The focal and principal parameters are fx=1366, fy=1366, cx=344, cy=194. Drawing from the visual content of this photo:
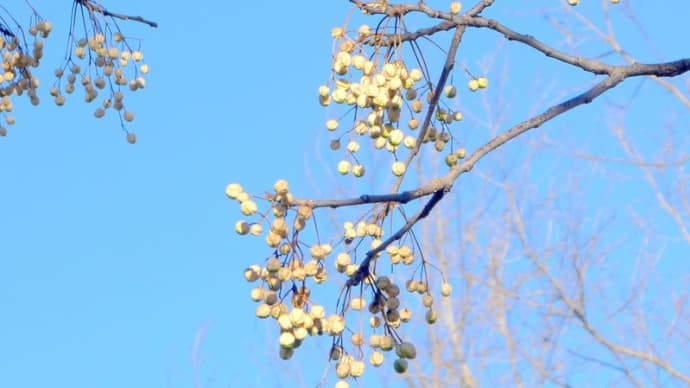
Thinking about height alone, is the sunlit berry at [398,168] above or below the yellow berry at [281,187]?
above

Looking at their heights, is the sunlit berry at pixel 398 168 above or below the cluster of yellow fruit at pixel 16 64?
below

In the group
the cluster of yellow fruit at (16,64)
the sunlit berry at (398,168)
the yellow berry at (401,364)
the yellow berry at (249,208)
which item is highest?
the cluster of yellow fruit at (16,64)

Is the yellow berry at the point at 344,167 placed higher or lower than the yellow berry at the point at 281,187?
higher

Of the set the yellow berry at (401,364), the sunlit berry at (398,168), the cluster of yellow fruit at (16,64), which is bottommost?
the yellow berry at (401,364)

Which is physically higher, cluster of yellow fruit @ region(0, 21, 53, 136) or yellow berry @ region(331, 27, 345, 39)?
cluster of yellow fruit @ region(0, 21, 53, 136)

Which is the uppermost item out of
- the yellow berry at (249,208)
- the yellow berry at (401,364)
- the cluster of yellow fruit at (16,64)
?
the cluster of yellow fruit at (16,64)

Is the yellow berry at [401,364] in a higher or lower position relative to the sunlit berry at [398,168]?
lower

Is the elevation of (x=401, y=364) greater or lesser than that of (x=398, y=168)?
lesser

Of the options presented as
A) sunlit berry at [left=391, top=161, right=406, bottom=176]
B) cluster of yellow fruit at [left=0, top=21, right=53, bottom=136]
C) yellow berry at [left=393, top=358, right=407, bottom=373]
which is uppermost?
cluster of yellow fruit at [left=0, top=21, right=53, bottom=136]

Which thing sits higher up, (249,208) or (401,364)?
(249,208)

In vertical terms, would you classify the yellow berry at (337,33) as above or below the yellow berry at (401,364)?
above

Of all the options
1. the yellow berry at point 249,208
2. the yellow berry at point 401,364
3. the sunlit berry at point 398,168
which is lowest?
the yellow berry at point 401,364

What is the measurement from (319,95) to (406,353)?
401 millimetres

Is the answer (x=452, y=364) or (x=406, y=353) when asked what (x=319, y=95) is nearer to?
(x=406, y=353)
